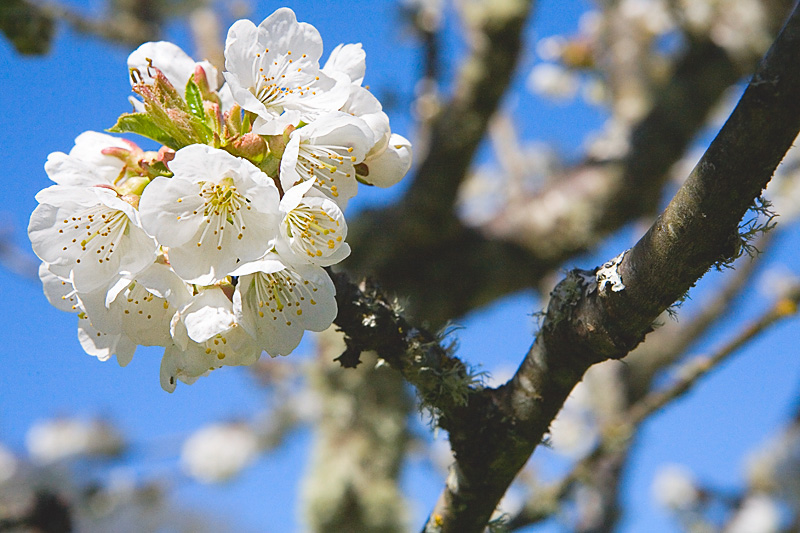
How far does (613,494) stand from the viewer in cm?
321

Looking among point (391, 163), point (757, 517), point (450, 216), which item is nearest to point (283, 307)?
point (391, 163)

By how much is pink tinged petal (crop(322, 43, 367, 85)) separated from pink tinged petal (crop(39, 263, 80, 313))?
1.64 feet

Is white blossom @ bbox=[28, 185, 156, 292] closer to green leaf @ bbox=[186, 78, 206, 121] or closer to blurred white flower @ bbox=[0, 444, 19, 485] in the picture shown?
green leaf @ bbox=[186, 78, 206, 121]

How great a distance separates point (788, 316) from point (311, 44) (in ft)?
4.60

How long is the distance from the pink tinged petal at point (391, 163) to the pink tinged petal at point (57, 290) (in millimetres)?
470

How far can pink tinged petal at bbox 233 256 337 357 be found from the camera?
0.87 meters

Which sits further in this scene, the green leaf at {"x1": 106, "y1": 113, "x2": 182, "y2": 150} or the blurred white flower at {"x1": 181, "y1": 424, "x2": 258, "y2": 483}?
the blurred white flower at {"x1": 181, "y1": 424, "x2": 258, "y2": 483}

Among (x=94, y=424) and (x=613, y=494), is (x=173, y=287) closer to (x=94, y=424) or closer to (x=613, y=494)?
(x=613, y=494)

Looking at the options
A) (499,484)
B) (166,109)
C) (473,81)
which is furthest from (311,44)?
(473,81)

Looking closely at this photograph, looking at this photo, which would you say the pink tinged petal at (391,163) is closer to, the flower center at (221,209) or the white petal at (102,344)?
the flower center at (221,209)

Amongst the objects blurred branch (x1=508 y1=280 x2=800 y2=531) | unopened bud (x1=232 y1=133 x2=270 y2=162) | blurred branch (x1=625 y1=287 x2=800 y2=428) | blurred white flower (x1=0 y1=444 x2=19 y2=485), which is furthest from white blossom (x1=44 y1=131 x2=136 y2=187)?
blurred white flower (x1=0 y1=444 x2=19 y2=485)

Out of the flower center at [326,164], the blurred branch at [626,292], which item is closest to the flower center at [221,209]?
the flower center at [326,164]

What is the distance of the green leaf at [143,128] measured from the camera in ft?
2.93

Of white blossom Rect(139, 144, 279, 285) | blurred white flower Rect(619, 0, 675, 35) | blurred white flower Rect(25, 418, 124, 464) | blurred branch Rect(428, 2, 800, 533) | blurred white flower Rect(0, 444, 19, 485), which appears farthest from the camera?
blurred white flower Rect(25, 418, 124, 464)
